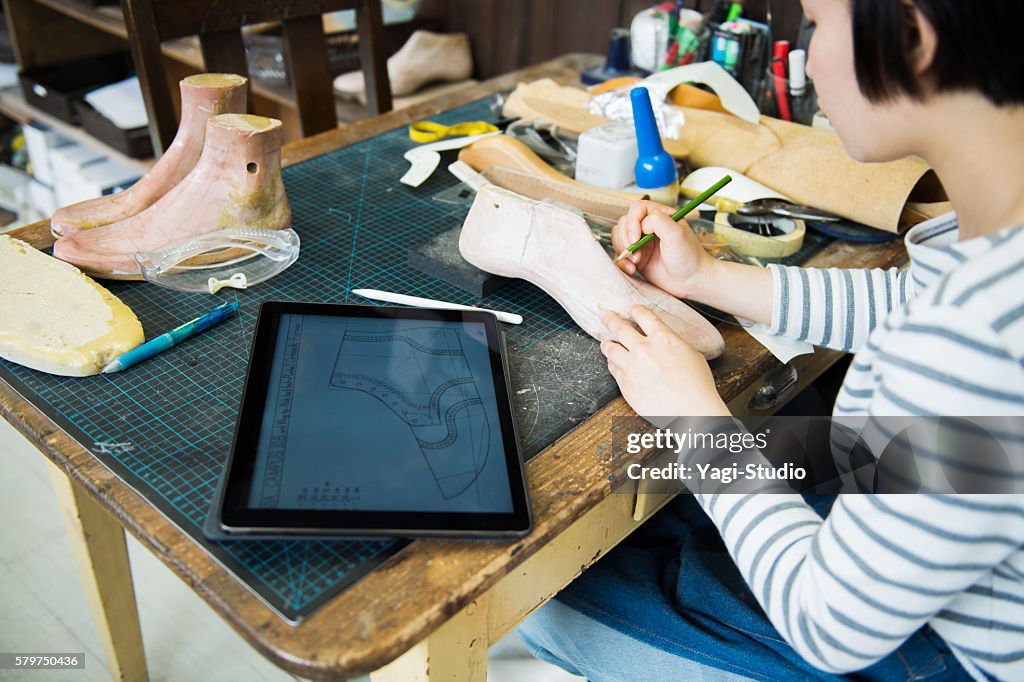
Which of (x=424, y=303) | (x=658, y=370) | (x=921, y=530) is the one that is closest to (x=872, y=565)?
(x=921, y=530)

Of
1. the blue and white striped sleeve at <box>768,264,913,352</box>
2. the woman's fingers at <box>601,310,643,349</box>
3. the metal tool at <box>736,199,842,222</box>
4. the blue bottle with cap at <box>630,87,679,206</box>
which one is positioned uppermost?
A: the blue bottle with cap at <box>630,87,679,206</box>

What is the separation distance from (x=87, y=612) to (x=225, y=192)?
869 millimetres

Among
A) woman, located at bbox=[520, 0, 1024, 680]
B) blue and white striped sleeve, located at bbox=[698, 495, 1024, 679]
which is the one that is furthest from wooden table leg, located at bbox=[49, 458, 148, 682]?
blue and white striped sleeve, located at bbox=[698, 495, 1024, 679]

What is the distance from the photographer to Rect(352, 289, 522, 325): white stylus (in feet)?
2.87

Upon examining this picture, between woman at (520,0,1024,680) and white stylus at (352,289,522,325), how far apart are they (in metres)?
0.12

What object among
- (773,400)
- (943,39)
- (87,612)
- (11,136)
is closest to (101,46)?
(11,136)

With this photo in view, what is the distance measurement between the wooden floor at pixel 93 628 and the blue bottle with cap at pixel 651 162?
691mm

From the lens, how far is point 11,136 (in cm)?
287

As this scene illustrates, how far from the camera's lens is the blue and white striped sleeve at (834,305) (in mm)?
898

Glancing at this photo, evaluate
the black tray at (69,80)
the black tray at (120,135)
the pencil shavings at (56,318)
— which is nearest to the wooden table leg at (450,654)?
the pencil shavings at (56,318)

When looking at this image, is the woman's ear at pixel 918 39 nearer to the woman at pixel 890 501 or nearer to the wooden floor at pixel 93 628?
the woman at pixel 890 501

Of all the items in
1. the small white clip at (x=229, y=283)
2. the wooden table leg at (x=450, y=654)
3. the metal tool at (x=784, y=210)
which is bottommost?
the wooden table leg at (x=450, y=654)

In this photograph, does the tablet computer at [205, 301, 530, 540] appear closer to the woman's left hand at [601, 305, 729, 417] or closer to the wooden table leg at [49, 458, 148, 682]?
the woman's left hand at [601, 305, 729, 417]

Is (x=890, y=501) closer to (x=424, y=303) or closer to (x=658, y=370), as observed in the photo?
(x=658, y=370)
